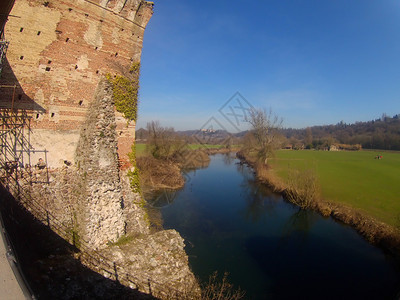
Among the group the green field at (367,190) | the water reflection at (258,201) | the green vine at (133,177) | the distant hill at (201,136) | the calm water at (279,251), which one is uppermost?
the distant hill at (201,136)

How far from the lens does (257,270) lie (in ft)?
31.8

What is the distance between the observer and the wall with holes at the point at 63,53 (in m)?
5.67

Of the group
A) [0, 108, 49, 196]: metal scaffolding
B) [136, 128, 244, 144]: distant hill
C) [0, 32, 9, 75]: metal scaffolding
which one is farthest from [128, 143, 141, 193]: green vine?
[136, 128, 244, 144]: distant hill

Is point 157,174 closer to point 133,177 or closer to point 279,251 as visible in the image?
point 279,251

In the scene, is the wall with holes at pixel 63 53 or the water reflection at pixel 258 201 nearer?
the wall with holes at pixel 63 53


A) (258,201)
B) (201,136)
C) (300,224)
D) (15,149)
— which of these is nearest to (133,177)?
(15,149)

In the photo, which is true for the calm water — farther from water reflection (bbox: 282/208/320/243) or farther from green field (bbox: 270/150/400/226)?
green field (bbox: 270/150/400/226)

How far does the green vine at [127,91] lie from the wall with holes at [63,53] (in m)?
0.25

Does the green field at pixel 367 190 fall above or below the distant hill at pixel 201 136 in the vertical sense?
below

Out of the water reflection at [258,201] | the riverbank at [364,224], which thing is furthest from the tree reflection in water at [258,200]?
the riverbank at [364,224]

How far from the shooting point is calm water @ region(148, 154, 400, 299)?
882 centimetres

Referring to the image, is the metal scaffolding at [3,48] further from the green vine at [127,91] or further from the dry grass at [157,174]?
the dry grass at [157,174]

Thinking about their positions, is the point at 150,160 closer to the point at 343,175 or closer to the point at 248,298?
the point at 248,298

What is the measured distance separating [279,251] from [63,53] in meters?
12.9
